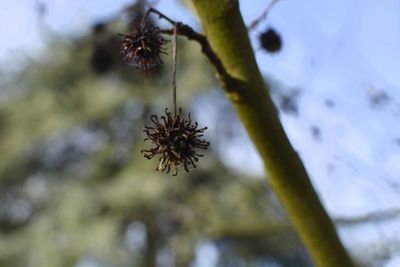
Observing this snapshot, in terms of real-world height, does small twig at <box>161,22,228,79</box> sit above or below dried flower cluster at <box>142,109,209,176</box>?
above

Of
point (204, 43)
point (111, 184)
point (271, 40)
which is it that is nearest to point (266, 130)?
point (204, 43)

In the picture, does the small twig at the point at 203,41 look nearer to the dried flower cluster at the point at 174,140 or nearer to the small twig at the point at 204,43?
→ the small twig at the point at 204,43

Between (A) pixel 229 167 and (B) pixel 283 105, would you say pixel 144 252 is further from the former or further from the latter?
(B) pixel 283 105

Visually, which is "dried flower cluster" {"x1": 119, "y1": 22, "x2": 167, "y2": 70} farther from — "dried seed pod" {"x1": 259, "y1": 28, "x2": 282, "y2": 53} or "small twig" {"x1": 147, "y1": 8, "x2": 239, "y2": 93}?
"dried seed pod" {"x1": 259, "y1": 28, "x2": 282, "y2": 53}

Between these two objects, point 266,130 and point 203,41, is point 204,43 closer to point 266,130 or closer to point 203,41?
point 203,41

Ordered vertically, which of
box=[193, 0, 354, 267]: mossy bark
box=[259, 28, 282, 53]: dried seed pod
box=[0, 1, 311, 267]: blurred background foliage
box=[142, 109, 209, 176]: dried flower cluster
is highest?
box=[0, 1, 311, 267]: blurred background foliage

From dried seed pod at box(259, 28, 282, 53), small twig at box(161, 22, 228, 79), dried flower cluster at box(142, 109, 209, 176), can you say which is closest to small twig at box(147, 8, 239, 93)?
small twig at box(161, 22, 228, 79)

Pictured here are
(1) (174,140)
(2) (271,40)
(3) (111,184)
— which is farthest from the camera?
(3) (111,184)
